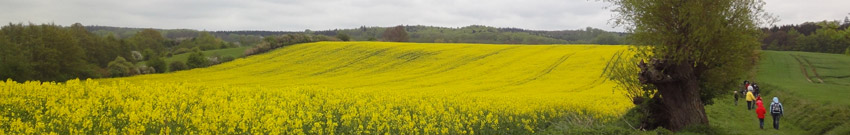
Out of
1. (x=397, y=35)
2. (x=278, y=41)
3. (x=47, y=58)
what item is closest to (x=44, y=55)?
(x=47, y=58)

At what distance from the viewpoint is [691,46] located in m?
14.8

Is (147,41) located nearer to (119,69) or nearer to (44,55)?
(119,69)

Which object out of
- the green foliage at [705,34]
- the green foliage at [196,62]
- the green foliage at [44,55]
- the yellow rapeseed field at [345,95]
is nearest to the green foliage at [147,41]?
the yellow rapeseed field at [345,95]

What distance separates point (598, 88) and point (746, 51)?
1455 cm

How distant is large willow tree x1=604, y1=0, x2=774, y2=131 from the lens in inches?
574

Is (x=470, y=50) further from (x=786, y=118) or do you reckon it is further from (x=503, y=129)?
(x=503, y=129)

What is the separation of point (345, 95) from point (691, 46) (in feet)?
30.7

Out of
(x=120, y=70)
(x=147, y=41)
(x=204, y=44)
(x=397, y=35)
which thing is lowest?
(x=120, y=70)

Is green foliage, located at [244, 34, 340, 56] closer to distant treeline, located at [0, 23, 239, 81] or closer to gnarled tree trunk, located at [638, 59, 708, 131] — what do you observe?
distant treeline, located at [0, 23, 239, 81]

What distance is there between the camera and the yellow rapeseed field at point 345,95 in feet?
30.8

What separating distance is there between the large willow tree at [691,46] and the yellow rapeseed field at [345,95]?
8.02 feet

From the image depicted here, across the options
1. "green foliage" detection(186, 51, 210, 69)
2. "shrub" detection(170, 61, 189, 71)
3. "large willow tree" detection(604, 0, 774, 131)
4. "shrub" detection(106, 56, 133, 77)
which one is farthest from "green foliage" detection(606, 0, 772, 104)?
"shrub" detection(170, 61, 189, 71)

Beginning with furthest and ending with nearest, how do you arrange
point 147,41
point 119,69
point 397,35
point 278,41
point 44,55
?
1. point 397,35
2. point 147,41
3. point 278,41
4. point 119,69
5. point 44,55

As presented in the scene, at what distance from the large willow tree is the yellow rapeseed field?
2.44 meters
